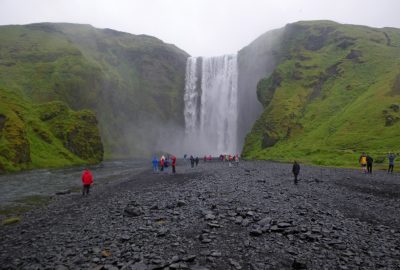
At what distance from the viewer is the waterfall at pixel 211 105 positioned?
11022 centimetres

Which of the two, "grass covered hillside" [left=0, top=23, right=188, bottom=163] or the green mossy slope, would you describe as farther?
"grass covered hillside" [left=0, top=23, right=188, bottom=163]

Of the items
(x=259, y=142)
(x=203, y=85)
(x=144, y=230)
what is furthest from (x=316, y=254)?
(x=203, y=85)

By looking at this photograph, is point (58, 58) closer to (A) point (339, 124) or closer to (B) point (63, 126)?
(B) point (63, 126)

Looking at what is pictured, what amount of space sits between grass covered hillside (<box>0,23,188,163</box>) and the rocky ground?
82.1 m

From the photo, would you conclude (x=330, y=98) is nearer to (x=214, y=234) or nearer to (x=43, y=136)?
(x=43, y=136)

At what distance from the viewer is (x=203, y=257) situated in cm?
1005

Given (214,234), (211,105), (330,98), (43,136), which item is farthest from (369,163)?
(211,105)

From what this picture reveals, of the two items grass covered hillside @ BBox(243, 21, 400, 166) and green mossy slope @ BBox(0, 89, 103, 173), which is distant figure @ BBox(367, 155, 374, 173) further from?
green mossy slope @ BBox(0, 89, 103, 173)

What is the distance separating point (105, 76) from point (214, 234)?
128441 mm

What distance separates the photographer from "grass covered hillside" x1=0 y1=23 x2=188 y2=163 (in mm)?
112312

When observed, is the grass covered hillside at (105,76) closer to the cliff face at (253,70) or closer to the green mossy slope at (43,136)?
the green mossy slope at (43,136)

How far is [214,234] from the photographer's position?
39.5 ft

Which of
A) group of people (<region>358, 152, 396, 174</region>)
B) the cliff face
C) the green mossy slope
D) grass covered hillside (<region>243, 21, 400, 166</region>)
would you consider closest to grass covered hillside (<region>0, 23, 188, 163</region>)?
the green mossy slope

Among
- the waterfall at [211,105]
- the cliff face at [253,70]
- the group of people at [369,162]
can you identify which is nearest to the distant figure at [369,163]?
the group of people at [369,162]
